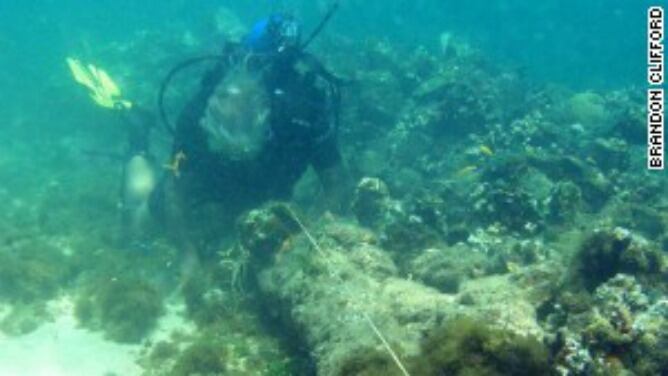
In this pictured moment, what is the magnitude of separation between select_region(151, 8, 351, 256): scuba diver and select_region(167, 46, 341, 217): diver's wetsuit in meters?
0.02

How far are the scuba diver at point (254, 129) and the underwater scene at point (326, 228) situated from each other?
35 mm

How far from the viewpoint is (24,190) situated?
13461 millimetres

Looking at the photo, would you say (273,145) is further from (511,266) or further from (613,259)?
(613,259)

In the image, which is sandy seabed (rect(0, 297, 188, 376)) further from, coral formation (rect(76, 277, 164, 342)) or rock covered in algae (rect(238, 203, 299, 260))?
rock covered in algae (rect(238, 203, 299, 260))

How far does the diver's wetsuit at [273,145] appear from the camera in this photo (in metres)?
8.60

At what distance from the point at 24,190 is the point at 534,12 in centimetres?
6086

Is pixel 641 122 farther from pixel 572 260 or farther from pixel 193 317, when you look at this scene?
pixel 193 317

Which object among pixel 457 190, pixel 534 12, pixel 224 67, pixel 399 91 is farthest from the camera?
pixel 534 12

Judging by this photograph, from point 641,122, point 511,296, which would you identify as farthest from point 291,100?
point 641,122

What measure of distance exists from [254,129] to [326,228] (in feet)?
6.05

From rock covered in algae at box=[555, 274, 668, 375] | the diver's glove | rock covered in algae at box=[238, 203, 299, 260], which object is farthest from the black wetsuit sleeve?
rock covered in algae at box=[555, 274, 668, 375]

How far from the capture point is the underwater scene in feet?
15.9

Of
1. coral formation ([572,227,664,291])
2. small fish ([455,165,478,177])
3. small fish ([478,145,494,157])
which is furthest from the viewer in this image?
small fish ([478,145,494,157])

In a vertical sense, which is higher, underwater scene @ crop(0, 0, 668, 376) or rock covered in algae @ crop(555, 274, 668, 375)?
underwater scene @ crop(0, 0, 668, 376)
